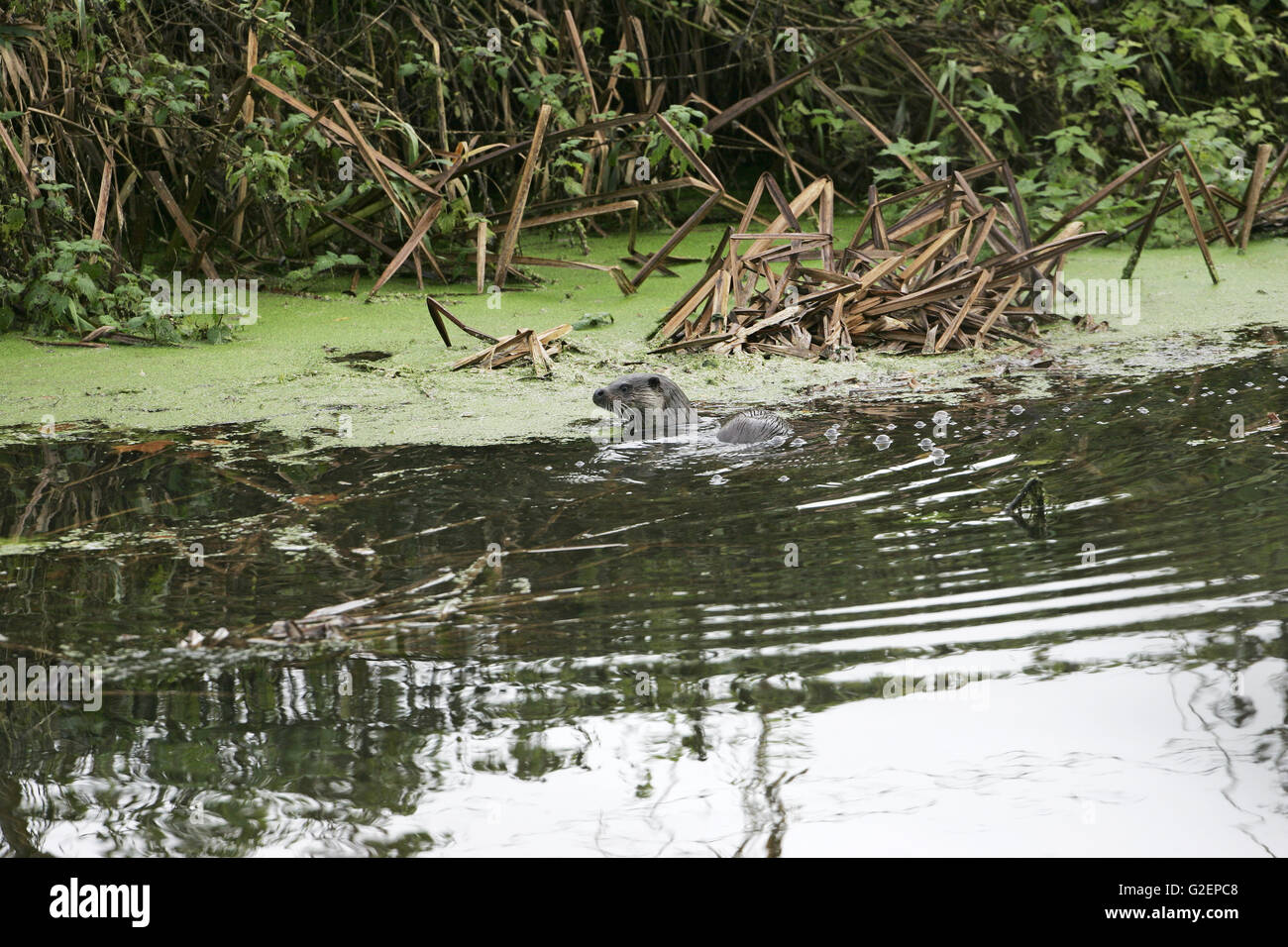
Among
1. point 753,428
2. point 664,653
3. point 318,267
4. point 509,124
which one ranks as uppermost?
point 509,124

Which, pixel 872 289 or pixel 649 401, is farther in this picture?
pixel 872 289

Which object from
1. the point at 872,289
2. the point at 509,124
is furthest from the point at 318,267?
the point at 872,289

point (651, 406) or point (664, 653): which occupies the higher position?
point (651, 406)

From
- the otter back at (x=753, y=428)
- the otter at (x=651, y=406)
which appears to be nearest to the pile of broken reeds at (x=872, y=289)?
the otter at (x=651, y=406)

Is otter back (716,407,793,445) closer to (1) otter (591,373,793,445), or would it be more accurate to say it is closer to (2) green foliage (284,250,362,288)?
(1) otter (591,373,793,445)

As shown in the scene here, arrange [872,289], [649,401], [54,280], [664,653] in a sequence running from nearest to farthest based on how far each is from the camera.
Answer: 1. [664,653]
2. [649,401]
3. [54,280]
4. [872,289]

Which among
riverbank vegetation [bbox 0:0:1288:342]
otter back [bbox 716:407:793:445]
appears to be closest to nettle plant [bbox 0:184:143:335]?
riverbank vegetation [bbox 0:0:1288:342]

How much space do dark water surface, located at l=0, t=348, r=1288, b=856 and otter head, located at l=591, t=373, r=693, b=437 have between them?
526 millimetres

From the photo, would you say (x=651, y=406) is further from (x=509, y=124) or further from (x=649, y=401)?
(x=509, y=124)

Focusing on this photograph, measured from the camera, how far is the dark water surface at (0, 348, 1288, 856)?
7.37 feet

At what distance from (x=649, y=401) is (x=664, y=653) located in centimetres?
236

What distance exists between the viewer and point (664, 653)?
9.46 feet
